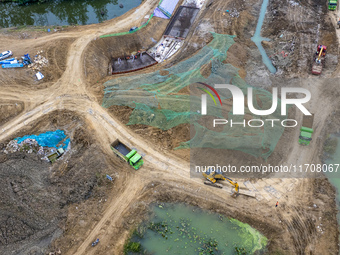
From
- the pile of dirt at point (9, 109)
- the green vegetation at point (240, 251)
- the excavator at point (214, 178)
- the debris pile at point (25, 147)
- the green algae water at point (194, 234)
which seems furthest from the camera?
the pile of dirt at point (9, 109)

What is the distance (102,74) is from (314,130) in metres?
22.7

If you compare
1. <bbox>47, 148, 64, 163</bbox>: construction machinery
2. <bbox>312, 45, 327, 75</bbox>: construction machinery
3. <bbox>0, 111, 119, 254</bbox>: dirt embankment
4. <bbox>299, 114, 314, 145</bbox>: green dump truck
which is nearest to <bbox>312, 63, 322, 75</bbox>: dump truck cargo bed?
<bbox>312, 45, 327, 75</bbox>: construction machinery

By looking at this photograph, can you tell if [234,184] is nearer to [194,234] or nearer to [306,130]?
[194,234]

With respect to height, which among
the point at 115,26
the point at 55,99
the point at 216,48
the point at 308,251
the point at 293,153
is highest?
the point at 115,26

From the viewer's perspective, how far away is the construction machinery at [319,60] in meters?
27.5

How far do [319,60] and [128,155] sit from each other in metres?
23.0

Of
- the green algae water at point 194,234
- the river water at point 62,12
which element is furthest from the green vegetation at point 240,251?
the river water at point 62,12

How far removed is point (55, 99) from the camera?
25922mm

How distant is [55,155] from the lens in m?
22.2

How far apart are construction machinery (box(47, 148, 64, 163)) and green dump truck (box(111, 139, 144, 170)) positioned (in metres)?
4.71

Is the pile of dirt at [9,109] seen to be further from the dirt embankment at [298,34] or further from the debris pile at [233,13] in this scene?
the debris pile at [233,13]

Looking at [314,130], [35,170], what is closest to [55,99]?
[35,170]

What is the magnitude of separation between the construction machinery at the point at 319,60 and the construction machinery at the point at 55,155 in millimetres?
26804

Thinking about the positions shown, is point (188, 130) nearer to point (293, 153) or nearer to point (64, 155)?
point (293, 153)
